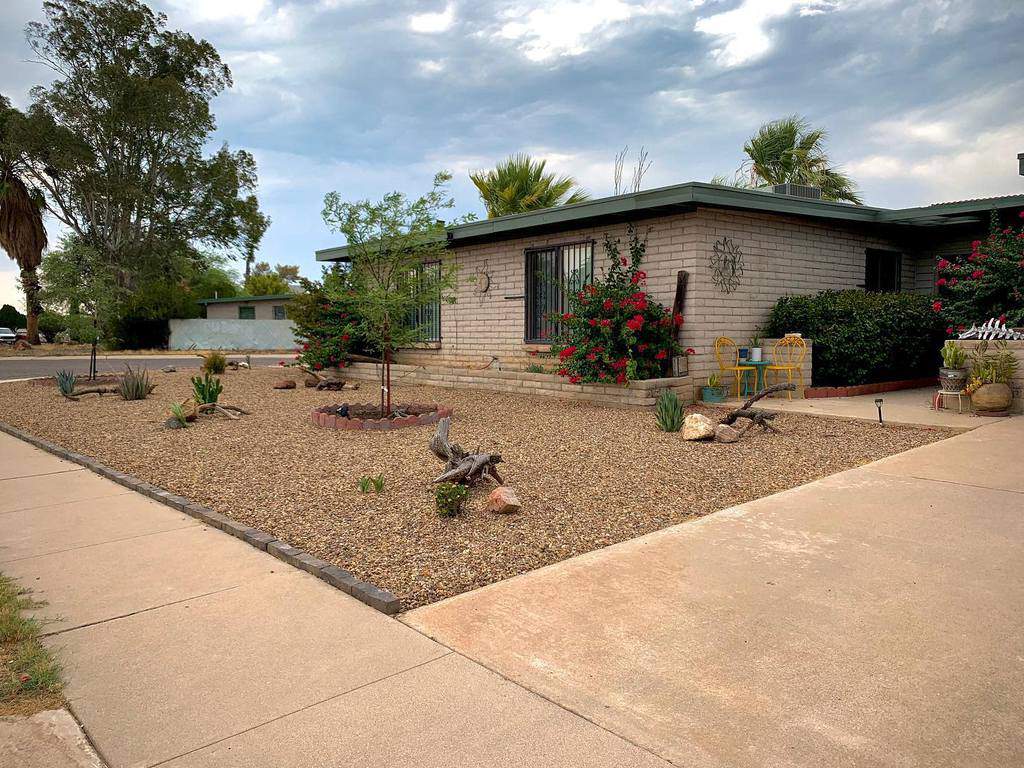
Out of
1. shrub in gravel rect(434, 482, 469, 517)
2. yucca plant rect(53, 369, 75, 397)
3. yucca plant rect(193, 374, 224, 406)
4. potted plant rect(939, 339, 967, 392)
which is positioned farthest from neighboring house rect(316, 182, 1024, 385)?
yucca plant rect(53, 369, 75, 397)

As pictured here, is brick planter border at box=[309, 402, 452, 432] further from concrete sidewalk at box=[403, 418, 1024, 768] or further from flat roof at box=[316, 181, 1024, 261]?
concrete sidewalk at box=[403, 418, 1024, 768]

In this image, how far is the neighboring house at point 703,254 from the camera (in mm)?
10836

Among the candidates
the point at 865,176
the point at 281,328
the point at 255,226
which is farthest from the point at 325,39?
the point at 255,226

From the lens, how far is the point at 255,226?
4091cm

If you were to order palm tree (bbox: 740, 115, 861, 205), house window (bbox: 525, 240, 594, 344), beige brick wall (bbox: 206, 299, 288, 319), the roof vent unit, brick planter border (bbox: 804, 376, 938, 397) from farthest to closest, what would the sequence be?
beige brick wall (bbox: 206, 299, 288, 319) < palm tree (bbox: 740, 115, 861, 205) < house window (bbox: 525, 240, 594, 344) < the roof vent unit < brick planter border (bbox: 804, 376, 938, 397)

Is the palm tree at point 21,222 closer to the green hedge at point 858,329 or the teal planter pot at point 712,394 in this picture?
the teal planter pot at point 712,394

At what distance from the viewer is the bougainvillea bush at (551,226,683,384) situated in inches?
404

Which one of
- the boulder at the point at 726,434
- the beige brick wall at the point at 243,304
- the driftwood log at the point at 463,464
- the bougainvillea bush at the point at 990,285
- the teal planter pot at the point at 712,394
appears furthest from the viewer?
the beige brick wall at the point at 243,304

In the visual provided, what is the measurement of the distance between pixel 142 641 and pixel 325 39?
11292 mm

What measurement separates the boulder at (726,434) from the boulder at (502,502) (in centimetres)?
324

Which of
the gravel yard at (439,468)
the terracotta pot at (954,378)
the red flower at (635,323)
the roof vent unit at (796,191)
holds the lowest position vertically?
the gravel yard at (439,468)

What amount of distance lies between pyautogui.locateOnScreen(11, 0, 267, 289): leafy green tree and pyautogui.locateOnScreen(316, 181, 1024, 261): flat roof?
2662 cm

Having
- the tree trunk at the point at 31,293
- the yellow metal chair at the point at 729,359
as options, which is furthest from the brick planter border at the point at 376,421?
the tree trunk at the point at 31,293

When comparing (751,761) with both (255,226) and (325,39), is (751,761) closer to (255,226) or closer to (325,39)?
(325,39)
